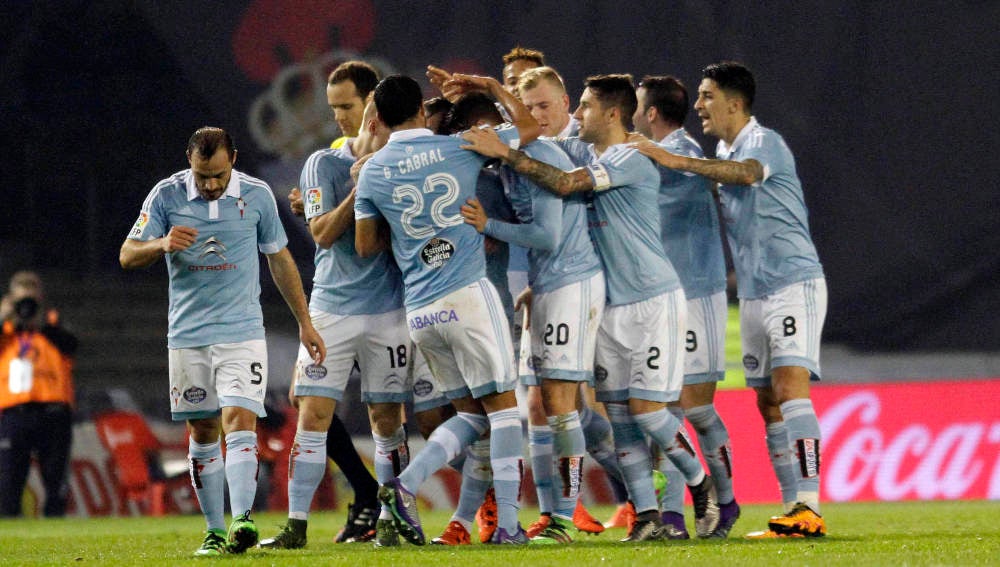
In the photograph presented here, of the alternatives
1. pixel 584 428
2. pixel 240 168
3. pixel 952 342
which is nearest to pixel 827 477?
pixel 952 342

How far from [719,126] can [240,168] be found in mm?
6050

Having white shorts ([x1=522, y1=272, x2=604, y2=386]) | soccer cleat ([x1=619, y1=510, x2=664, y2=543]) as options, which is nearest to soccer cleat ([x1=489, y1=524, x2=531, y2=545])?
soccer cleat ([x1=619, y1=510, x2=664, y2=543])

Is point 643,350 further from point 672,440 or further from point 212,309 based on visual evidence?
point 212,309

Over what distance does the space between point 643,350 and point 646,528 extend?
2.76 ft

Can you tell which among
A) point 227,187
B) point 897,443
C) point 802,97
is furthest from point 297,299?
point 802,97

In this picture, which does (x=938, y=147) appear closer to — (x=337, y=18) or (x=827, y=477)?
(x=827, y=477)

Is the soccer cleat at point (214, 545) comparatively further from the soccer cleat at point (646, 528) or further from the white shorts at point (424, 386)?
the soccer cleat at point (646, 528)

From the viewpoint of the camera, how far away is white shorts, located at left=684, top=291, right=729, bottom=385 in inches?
302

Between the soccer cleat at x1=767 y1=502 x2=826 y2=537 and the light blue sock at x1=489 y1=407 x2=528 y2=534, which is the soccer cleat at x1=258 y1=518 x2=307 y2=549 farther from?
the soccer cleat at x1=767 y1=502 x2=826 y2=537

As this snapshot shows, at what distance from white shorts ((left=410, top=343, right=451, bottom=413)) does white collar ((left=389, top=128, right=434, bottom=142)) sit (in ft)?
3.78

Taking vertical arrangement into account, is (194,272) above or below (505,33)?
below

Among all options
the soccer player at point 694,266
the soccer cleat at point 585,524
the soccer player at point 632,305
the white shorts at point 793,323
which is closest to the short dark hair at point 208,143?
the soccer player at point 632,305

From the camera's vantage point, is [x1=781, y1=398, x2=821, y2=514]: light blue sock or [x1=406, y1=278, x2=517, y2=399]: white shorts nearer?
[x1=406, y1=278, x2=517, y2=399]: white shorts

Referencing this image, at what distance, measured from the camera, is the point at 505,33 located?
40.8 feet
